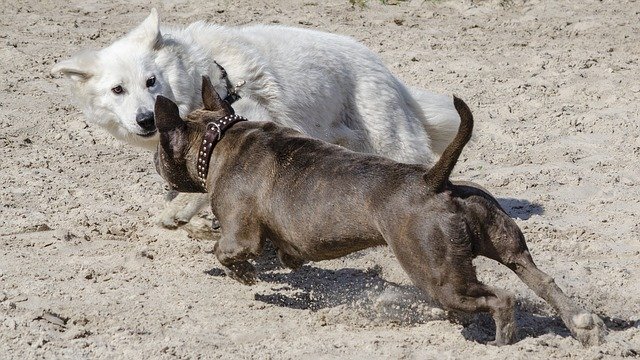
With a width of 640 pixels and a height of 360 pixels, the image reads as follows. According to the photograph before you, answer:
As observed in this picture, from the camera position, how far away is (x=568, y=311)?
508 cm

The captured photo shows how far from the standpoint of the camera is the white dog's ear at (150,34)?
7.30 meters

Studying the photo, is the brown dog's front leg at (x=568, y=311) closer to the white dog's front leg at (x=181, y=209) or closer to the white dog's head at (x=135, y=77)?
the white dog's front leg at (x=181, y=209)

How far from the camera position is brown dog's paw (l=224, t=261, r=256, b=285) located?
237 inches


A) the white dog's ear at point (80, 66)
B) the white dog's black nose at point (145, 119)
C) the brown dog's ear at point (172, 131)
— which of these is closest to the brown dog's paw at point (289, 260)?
the brown dog's ear at point (172, 131)

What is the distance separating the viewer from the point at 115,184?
8.07 meters

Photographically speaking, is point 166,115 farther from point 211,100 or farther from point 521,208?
point 521,208

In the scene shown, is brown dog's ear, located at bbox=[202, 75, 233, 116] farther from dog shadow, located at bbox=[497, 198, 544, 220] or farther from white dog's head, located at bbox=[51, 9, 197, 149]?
dog shadow, located at bbox=[497, 198, 544, 220]

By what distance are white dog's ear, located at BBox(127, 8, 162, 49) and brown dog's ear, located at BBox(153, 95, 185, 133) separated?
1367 mm

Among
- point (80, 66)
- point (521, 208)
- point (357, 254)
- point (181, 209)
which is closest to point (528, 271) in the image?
point (357, 254)

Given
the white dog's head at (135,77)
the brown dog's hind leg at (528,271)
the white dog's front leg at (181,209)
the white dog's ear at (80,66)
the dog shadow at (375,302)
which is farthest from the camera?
the white dog's ear at (80,66)

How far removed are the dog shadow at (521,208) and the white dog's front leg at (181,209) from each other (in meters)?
2.15

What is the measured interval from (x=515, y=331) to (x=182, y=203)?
2763 mm

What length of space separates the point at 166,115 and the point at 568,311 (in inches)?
97.0

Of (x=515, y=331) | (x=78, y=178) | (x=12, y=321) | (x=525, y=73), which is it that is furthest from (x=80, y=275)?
(x=525, y=73)
